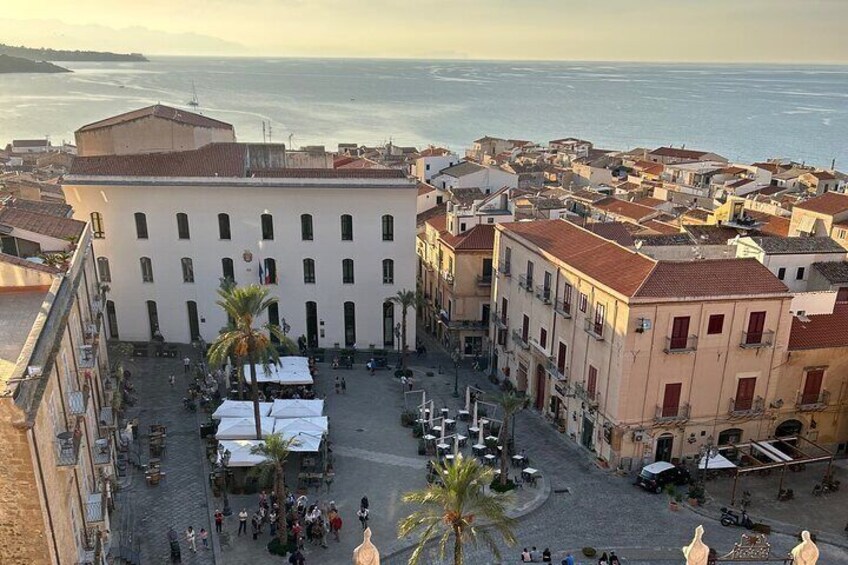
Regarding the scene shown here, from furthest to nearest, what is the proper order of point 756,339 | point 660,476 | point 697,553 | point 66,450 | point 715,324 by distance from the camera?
1. point 756,339
2. point 715,324
3. point 660,476
4. point 66,450
5. point 697,553

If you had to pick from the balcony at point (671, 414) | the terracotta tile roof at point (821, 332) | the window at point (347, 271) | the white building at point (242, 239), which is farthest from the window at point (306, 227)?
the terracotta tile roof at point (821, 332)

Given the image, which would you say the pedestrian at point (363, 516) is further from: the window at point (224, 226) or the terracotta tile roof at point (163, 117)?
the terracotta tile roof at point (163, 117)

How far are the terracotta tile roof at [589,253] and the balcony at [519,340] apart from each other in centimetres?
552

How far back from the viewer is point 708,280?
3105cm

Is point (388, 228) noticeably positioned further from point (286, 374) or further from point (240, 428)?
point (240, 428)

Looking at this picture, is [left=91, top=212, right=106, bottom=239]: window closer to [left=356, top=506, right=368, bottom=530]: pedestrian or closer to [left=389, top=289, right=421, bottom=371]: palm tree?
[left=389, top=289, right=421, bottom=371]: palm tree

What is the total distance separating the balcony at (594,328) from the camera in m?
32.1

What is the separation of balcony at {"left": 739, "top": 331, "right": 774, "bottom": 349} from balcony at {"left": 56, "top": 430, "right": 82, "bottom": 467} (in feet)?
87.5

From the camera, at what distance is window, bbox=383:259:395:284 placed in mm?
46281

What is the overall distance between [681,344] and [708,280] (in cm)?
307

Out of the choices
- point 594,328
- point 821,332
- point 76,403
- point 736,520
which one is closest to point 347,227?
point 594,328

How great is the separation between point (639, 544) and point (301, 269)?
2725cm

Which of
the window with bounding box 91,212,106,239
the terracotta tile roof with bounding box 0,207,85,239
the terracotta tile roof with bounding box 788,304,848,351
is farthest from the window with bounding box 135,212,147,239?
the terracotta tile roof with bounding box 788,304,848,351

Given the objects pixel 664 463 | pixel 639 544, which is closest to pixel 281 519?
pixel 639 544
